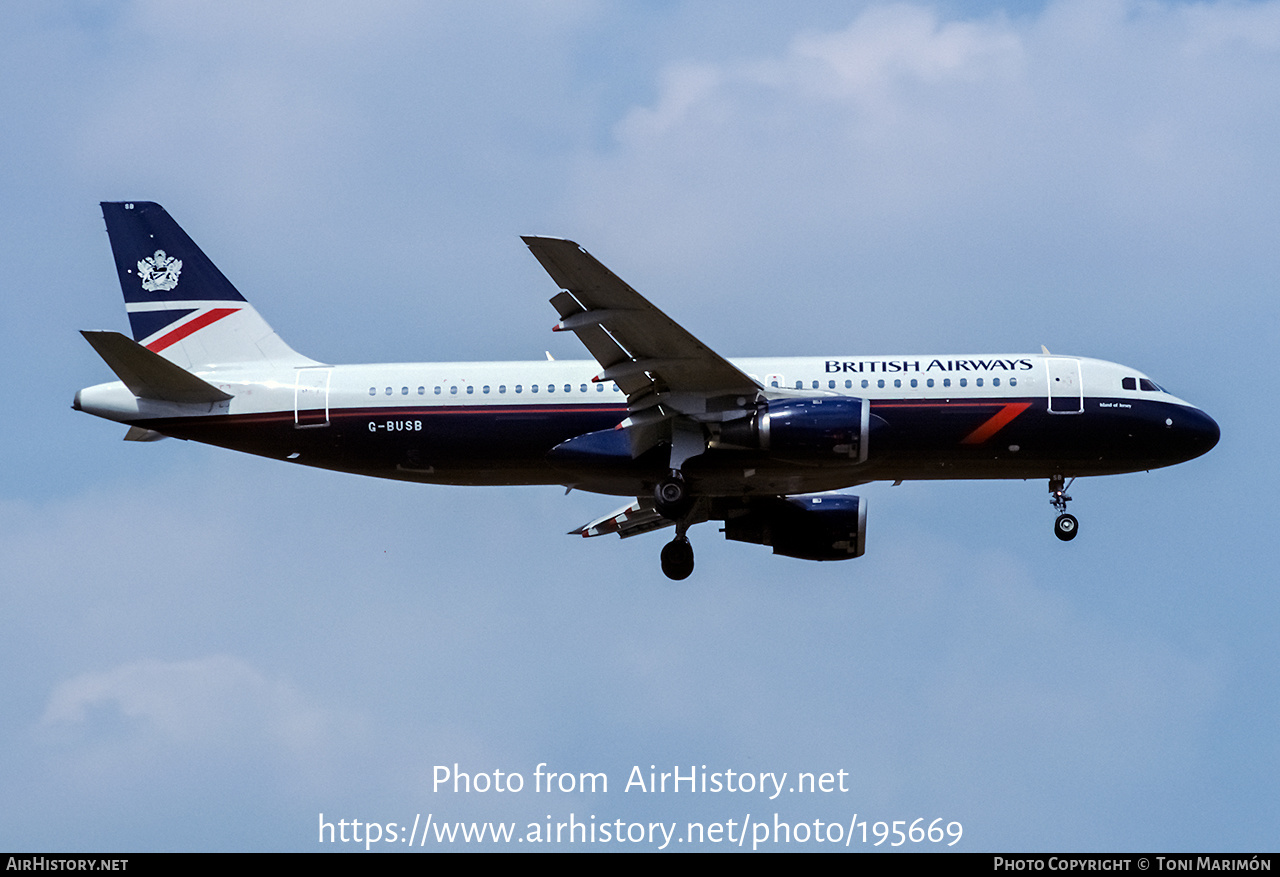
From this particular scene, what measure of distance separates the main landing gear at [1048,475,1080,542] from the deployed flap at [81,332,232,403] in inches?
797

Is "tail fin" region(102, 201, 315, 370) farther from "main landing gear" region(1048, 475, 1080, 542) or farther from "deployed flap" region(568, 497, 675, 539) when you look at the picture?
"main landing gear" region(1048, 475, 1080, 542)

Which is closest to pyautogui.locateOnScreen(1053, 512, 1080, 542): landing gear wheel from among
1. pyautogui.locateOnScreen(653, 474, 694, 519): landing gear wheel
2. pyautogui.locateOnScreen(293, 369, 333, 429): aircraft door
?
pyautogui.locateOnScreen(653, 474, 694, 519): landing gear wheel

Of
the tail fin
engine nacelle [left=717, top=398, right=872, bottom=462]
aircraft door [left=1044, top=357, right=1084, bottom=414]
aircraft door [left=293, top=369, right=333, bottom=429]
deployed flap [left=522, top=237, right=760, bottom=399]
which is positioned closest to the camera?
deployed flap [left=522, top=237, right=760, bottom=399]

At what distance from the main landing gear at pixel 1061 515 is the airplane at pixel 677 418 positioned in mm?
60

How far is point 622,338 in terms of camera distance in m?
39.4

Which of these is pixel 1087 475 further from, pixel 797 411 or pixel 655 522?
pixel 655 522

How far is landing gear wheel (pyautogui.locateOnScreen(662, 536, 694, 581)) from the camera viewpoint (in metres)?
44.5

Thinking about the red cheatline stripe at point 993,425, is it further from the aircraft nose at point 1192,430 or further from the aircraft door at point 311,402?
the aircraft door at point 311,402

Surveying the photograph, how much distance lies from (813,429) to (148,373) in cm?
1569

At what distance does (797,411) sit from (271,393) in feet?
42.5

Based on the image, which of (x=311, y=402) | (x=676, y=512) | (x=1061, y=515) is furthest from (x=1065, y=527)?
(x=311, y=402)

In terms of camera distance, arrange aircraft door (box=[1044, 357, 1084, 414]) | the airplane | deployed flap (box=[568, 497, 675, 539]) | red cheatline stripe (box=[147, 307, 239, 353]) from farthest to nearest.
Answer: deployed flap (box=[568, 497, 675, 539])
red cheatline stripe (box=[147, 307, 239, 353])
aircraft door (box=[1044, 357, 1084, 414])
the airplane

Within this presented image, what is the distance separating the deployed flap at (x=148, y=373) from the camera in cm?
4053

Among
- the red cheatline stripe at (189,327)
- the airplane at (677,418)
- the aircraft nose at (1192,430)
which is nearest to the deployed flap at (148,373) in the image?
the airplane at (677,418)
